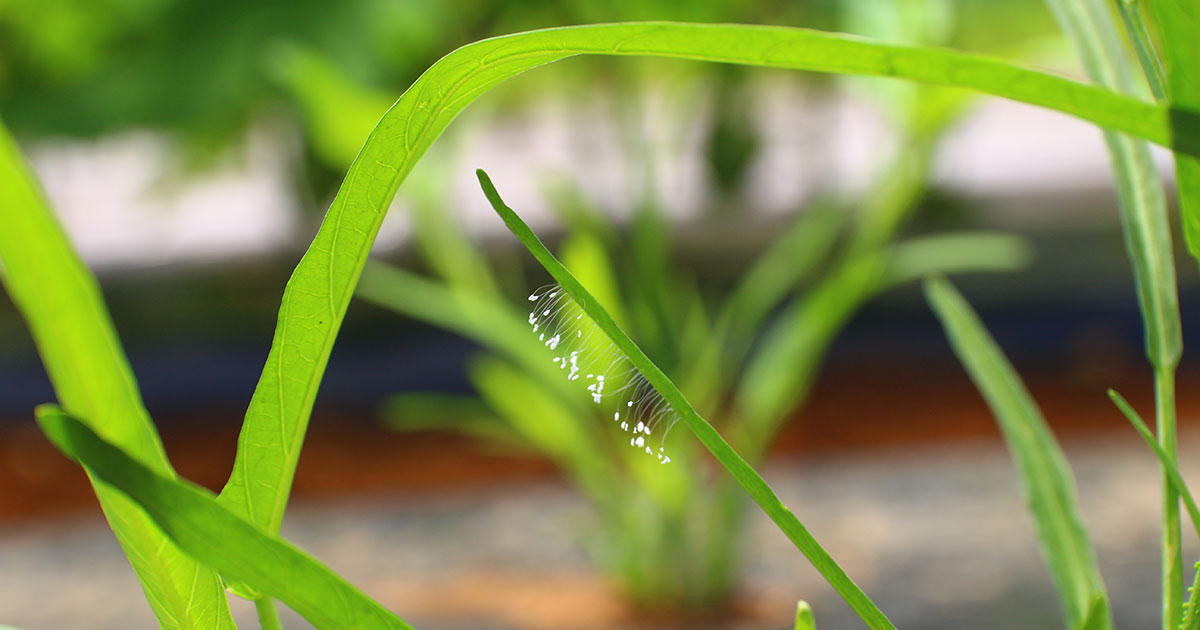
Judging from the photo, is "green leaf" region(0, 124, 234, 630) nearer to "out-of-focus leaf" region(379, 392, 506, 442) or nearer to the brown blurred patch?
the brown blurred patch

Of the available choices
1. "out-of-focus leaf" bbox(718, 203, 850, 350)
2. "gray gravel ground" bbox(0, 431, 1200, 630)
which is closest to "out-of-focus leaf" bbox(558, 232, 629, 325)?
"out-of-focus leaf" bbox(718, 203, 850, 350)

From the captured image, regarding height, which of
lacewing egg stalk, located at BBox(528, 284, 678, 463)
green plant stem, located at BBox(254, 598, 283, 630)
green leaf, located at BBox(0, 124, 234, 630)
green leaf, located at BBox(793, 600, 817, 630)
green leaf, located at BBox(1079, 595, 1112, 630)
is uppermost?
lacewing egg stalk, located at BBox(528, 284, 678, 463)

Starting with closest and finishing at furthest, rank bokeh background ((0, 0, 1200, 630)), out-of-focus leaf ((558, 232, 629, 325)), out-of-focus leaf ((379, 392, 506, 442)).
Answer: out-of-focus leaf ((558, 232, 629, 325))
bokeh background ((0, 0, 1200, 630))
out-of-focus leaf ((379, 392, 506, 442))

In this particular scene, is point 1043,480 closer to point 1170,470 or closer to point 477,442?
point 1170,470

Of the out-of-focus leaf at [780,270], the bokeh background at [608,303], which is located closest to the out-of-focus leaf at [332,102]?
the bokeh background at [608,303]

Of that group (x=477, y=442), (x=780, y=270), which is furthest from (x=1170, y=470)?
(x=477, y=442)

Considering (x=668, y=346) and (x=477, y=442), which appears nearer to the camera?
(x=668, y=346)
